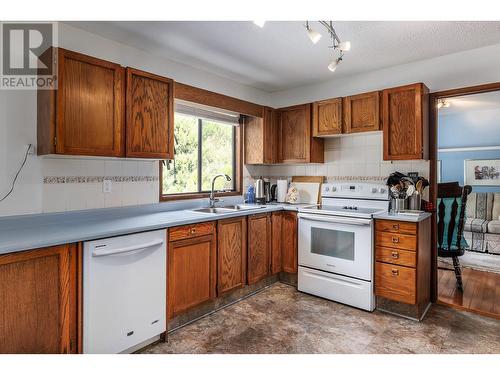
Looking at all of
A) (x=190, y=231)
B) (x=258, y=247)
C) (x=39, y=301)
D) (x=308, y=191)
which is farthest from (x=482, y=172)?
(x=39, y=301)

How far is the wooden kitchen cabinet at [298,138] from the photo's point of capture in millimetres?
3578

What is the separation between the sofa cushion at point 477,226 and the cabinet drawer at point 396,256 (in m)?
2.87

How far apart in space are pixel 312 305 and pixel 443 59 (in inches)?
106

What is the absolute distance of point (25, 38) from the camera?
210 cm

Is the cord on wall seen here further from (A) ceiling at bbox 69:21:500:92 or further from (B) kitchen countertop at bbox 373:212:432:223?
(B) kitchen countertop at bbox 373:212:432:223

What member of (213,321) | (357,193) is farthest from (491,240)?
(213,321)

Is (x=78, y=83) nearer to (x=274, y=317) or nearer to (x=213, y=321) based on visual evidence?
(x=213, y=321)

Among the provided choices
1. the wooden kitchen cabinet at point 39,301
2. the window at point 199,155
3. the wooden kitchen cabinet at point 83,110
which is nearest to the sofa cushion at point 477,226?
the window at point 199,155

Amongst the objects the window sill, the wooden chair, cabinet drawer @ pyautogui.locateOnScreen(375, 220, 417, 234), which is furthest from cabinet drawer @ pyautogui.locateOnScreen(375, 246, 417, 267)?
the window sill

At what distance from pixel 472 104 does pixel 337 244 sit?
335 cm

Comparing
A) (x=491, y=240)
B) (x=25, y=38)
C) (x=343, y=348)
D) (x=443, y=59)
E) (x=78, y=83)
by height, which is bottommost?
(x=343, y=348)

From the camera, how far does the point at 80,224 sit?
2.18 m

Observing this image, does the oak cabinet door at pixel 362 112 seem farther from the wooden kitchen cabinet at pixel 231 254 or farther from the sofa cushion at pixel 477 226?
the sofa cushion at pixel 477 226

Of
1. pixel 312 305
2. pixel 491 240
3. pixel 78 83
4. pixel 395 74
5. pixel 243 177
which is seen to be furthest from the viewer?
pixel 491 240
